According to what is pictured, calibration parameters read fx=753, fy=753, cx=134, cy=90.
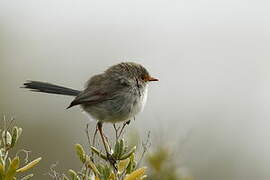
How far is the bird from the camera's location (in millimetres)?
6383

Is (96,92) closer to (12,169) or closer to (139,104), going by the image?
(139,104)

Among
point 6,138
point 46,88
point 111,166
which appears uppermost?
point 6,138

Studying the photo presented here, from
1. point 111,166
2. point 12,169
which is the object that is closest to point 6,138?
point 12,169

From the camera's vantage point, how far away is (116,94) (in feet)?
21.4

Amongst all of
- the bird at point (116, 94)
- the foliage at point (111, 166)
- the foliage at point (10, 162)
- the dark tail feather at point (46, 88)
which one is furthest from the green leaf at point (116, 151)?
the dark tail feather at point (46, 88)

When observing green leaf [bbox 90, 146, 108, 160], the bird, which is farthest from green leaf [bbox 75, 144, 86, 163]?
the bird

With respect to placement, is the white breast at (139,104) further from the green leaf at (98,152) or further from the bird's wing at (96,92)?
the green leaf at (98,152)

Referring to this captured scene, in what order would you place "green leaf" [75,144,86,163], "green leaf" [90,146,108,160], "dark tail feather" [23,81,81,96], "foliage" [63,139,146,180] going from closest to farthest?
"foliage" [63,139,146,180]
"green leaf" [75,144,86,163]
"green leaf" [90,146,108,160]
"dark tail feather" [23,81,81,96]

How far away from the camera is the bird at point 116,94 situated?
20.9ft

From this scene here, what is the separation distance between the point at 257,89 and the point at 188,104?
72.4 inches

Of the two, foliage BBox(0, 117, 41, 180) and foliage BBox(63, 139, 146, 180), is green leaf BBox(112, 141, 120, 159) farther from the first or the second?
foliage BBox(0, 117, 41, 180)

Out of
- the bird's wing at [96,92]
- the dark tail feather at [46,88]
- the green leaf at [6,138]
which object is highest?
the green leaf at [6,138]

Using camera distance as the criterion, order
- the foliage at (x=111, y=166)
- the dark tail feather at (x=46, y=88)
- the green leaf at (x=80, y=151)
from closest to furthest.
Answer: the foliage at (x=111, y=166) → the green leaf at (x=80, y=151) → the dark tail feather at (x=46, y=88)

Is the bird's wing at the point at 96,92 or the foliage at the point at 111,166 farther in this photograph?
the bird's wing at the point at 96,92
